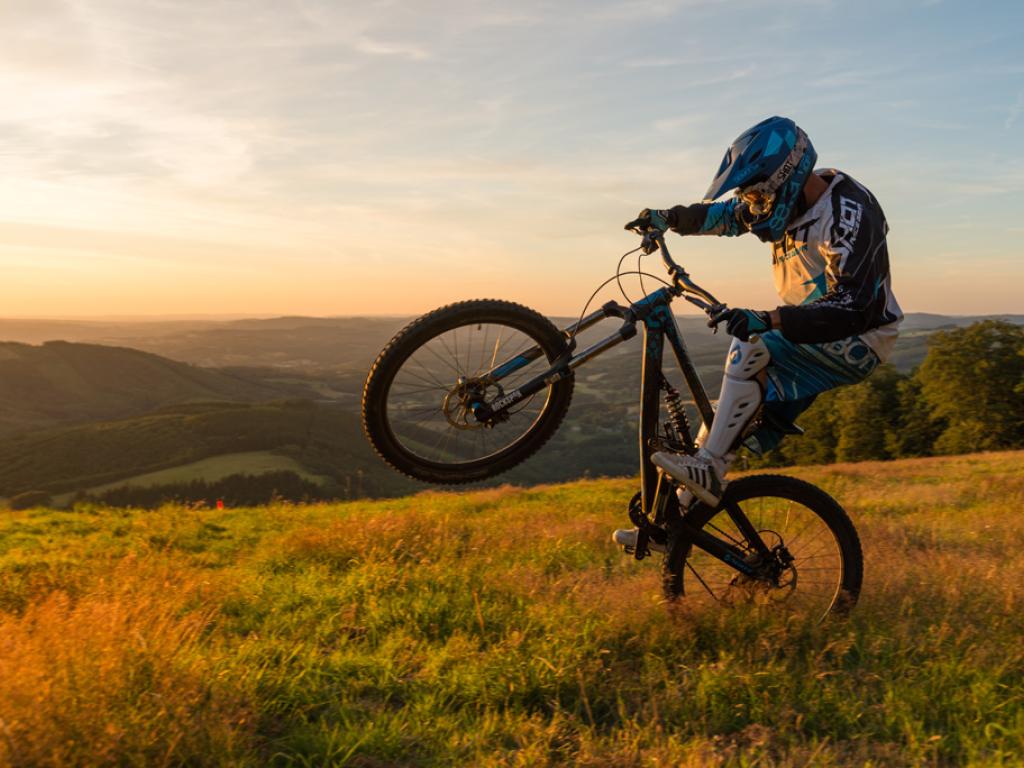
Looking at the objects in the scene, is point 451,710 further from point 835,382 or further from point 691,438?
point 835,382

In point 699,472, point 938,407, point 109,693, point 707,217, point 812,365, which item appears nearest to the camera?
point 109,693

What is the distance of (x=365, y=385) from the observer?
456 cm

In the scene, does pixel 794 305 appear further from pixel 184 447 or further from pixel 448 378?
pixel 184 447

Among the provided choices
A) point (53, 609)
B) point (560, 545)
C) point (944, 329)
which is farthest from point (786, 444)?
point (53, 609)

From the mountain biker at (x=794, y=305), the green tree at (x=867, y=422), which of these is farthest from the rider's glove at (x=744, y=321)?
the green tree at (x=867, y=422)

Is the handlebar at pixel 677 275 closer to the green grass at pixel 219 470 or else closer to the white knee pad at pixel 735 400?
the white knee pad at pixel 735 400

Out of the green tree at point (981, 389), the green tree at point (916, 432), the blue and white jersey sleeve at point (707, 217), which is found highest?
the blue and white jersey sleeve at point (707, 217)

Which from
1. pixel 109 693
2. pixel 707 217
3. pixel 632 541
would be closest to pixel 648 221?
pixel 707 217

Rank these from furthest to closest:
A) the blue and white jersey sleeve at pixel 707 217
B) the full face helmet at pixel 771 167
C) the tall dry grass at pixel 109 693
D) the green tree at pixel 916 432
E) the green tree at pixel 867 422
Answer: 1. the green tree at pixel 867 422
2. the green tree at pixel 916 432
3. the blue and white jersey sleeve at pixel 707 217
4. the full face helmet at pixel 771 167
5. the tall dry grass at pixel 109 693

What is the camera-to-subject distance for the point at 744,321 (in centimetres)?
400

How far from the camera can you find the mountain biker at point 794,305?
4.02 metres

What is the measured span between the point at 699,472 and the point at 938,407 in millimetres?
61536

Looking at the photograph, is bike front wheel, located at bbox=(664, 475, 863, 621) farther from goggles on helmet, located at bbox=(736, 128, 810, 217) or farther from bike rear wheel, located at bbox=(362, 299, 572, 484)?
goggles on helmet, located at bbox=(736, 128, 810, 217)

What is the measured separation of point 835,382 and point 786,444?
6292cm
